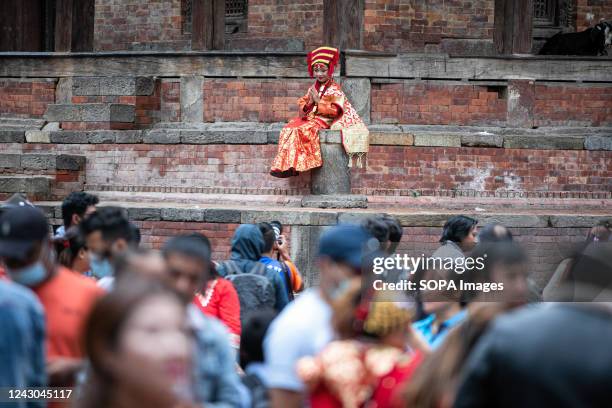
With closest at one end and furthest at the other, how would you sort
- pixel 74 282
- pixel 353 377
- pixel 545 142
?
pixel 353 377 → pixel 74 282 → pixel 545 142

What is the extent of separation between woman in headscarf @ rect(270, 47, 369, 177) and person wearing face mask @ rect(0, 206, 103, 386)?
10.3 meters

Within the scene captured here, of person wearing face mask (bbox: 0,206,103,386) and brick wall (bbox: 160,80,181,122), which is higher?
brick wall (bbox: 160,80,181,122)

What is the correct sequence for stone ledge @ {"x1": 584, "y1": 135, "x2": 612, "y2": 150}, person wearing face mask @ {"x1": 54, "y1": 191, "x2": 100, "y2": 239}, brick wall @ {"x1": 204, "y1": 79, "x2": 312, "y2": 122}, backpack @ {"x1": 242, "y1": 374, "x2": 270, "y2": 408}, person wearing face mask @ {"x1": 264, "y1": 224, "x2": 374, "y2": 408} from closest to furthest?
person wearing face mask @ {"x1": 264, "y1": 224, "x2": 374, "y2": 408}, backpack @ {"x1": 242, "y1": 374, "x2": 270, "y2": 408}, person wearing face mask @ {"x1": 54, "y1": 191, "x2": 100, "y2": 239}, stone ledge @ {"x1": 584, "y1": 135, "x2": 612, "y2": 150}, brick wall @ {"x1": 204, "y1": 79, "x2": 312, "y2": 122}

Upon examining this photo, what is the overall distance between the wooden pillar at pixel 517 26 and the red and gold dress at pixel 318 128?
4.13 meters

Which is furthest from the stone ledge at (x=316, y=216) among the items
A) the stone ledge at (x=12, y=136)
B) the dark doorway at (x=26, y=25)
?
the dark doorway at (x=26, y=25)

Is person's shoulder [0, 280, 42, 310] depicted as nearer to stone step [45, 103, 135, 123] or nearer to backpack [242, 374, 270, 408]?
backpack [242, 374, 270, 408]

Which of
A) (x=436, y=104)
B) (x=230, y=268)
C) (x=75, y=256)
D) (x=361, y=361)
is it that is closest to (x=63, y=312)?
(x=361, y=361)

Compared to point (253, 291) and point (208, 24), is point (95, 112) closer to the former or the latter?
point (208, 24)

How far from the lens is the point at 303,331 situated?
4254mm

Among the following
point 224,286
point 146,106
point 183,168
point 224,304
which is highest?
point 146,106

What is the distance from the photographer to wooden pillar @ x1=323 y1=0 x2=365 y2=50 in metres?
17.0

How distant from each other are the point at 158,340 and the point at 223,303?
12.6 ft

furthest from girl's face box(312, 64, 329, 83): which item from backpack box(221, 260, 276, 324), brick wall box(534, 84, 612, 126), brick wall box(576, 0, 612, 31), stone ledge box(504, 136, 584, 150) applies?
brick wall box(576, 0, 612, 31)

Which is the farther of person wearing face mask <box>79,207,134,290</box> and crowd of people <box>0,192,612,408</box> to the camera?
person wearing face mask <box>79,207,134,290</box>
